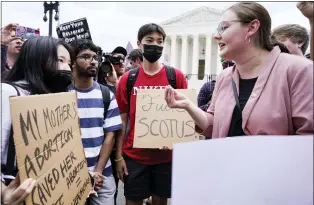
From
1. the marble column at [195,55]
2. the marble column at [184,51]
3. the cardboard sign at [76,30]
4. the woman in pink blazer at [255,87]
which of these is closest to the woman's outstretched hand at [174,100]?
the woman in pink blazer at [255,87]

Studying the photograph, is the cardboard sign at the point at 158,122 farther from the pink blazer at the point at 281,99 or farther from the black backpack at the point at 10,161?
the black backpack at the point at 10,161

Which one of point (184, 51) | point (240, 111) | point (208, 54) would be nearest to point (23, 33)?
point (240, 111)

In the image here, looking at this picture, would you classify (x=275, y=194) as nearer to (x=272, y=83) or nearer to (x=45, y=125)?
(x=272, y=83)

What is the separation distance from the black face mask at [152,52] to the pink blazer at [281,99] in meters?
1.49

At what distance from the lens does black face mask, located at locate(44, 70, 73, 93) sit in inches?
66.3

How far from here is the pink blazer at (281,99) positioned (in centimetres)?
124

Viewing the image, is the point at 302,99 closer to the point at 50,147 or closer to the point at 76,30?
the point at 50,147

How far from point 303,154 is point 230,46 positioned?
82 cm

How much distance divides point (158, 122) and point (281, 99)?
142 cm

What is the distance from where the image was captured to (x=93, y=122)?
2.44 m

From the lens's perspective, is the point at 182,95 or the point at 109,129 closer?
the point at 182,95

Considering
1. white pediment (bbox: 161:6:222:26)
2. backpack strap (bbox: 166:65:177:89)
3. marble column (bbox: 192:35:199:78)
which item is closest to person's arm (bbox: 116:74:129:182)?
backpack strap (bbox: 166:65:177:89)

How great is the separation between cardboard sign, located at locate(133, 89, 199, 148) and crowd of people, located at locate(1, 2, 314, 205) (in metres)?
0.13

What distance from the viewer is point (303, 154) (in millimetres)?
839
